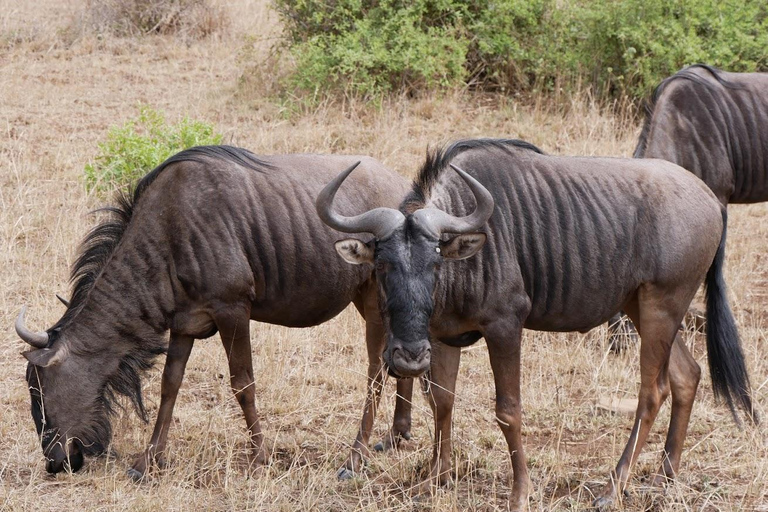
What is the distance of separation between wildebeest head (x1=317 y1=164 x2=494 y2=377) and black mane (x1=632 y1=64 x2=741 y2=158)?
3028 millimetres

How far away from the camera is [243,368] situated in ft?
17.5

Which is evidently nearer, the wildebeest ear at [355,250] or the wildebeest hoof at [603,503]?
the wildebeest ear at [355,250]

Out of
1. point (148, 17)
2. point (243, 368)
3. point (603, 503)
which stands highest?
point (148, 17)

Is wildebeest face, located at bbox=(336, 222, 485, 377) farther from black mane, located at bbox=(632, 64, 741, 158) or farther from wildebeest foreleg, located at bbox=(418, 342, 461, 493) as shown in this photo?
black mane, located at bbox=(632, 64, 741, 158)

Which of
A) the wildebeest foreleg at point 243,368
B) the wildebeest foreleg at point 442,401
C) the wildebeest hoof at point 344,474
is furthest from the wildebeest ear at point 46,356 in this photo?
the wildebeest foreleg at point 442,401

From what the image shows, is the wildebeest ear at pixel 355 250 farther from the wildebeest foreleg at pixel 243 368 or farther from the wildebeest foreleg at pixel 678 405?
the wildebeest foreleg at pixel 678 405

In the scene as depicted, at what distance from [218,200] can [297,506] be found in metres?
1.69

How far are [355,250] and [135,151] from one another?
439 cm

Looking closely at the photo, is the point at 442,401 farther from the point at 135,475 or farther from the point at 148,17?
the point at 148,17

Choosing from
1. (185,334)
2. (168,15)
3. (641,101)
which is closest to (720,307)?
(185,334)

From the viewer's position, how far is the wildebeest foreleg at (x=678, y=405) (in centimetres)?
514

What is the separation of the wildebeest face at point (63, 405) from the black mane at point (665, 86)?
162 inches

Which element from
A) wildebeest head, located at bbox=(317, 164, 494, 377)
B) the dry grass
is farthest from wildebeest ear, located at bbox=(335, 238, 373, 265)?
the dry grass

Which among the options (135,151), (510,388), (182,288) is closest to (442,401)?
(510,388)
